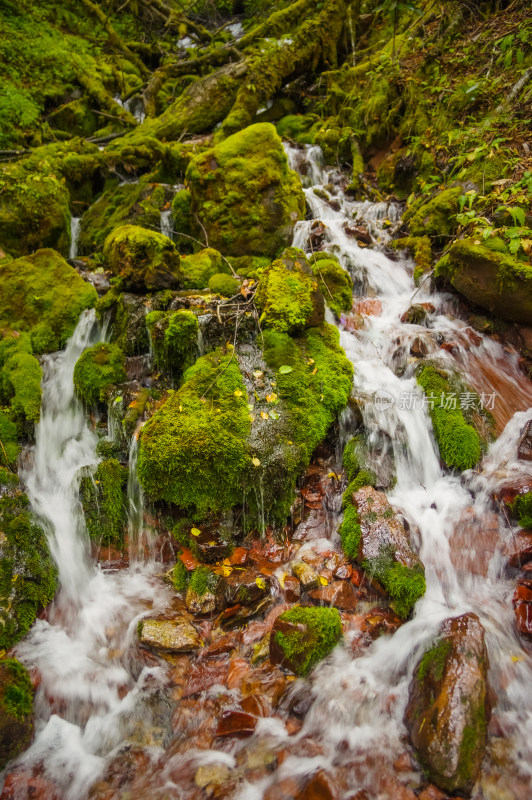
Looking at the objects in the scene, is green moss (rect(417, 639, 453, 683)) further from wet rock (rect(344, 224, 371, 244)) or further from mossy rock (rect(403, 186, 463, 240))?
wet rock (rect(344, 224, 371, 244))

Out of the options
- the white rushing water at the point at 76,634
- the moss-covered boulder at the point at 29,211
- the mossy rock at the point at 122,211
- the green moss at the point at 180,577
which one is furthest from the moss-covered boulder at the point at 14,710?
the mossy rock at the point at 122,211

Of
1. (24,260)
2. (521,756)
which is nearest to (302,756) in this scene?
(521,756)

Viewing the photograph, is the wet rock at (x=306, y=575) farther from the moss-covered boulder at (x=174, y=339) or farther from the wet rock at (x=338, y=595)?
the moss-covered boulder at (x=174, y=339)

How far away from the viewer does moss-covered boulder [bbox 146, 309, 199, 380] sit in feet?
16.0

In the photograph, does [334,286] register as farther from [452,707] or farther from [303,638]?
[452,707]

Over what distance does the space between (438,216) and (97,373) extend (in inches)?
263

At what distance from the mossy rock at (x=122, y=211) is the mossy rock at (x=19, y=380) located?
3736 millimetres

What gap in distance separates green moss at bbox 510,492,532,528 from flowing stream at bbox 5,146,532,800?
0.22 meters

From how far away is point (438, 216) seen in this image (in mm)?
7586

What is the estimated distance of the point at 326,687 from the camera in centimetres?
319

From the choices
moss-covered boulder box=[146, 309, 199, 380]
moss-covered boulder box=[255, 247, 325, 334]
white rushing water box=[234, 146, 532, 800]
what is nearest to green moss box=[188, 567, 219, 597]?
white rushing water box=[234, 146, 532, 800]

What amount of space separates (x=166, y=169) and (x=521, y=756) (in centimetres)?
1159

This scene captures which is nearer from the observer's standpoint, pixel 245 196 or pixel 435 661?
pixel 435 661

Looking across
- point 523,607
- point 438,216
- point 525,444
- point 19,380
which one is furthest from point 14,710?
point 438,216
